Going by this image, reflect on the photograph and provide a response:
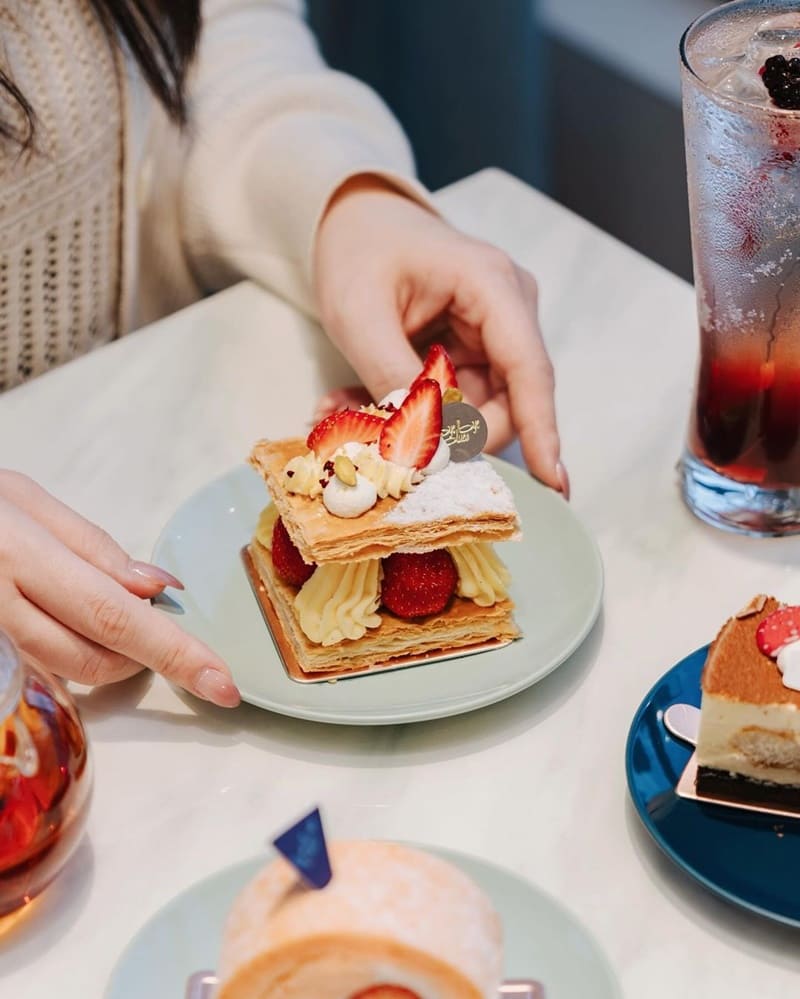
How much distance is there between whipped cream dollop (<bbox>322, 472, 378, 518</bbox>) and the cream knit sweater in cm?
51

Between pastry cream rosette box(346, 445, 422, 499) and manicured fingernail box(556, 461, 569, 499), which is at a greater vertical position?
pastry cream rosette box(346, 445, 422, 499)

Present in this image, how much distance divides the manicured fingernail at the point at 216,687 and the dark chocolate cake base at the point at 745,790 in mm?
352

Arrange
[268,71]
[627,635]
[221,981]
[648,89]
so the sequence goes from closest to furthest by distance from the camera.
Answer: [221,981] → [627,635] → [268,71] → [648,89]

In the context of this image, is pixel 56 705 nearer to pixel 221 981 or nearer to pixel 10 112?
pixel 221 981

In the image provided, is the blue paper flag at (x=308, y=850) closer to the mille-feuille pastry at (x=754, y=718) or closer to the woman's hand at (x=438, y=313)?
the mille-feuille pastry at (x=754, y=718)

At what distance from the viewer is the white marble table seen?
903mm

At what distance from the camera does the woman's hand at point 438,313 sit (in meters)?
1.32

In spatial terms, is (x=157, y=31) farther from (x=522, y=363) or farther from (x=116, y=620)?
(x=116, y=620)

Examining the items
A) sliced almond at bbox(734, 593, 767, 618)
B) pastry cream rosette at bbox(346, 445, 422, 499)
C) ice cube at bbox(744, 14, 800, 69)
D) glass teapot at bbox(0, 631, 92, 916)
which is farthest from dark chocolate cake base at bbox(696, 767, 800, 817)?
ice cube at bbox(744, 14, 800, 69)

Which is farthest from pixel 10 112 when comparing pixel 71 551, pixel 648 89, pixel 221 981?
pixel 648 89

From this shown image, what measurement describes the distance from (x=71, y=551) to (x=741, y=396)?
0.60m

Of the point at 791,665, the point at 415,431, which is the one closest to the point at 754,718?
the point at 791,665

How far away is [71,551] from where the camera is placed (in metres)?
1.05

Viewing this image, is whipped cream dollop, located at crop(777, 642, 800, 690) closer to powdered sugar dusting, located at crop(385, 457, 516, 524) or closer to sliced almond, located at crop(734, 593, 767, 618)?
sliced almond, located at crop(734, 593, 767, 618)
